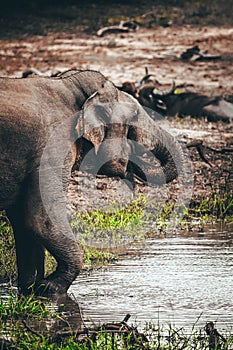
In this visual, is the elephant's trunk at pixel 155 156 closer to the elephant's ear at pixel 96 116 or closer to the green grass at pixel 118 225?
the elephant's ear at pixel 96 116

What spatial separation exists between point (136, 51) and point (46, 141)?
14472 millimetres

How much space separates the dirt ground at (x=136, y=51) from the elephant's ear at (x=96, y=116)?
7929mm

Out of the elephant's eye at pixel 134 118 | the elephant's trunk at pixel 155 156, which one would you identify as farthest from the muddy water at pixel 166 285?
the elephant's eye at pixel 134 118

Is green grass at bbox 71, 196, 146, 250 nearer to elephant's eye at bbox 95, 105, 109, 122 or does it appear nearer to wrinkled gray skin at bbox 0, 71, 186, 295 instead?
wrinkled gray skin at bbox 0, 71, 186, 295

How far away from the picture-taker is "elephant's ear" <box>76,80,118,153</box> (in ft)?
27.3

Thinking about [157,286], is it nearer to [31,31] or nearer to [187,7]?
[31,31]

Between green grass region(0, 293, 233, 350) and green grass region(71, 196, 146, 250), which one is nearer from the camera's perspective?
green grass region(0, 293, 233, 350)

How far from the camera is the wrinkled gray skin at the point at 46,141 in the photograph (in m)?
7.80

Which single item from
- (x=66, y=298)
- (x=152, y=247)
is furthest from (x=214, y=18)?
(x=66, y=298)

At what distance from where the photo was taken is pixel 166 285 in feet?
28.1

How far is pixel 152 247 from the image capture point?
10008 mm

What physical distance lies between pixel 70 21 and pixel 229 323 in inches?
720

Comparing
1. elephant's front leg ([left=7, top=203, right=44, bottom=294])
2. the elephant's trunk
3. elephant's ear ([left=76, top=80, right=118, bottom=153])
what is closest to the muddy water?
elephant's front leg ([left=7, top=203, right=44, bottom=294])

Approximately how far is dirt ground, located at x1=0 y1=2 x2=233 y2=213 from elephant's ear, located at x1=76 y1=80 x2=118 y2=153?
312 inches
